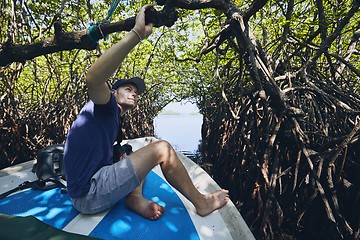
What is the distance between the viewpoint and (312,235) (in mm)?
2084

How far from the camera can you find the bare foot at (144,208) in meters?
1.36

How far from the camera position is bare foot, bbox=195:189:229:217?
149 cm

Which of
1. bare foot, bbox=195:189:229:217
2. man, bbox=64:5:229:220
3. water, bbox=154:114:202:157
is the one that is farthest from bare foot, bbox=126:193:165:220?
water, bbox=154:114:202:157

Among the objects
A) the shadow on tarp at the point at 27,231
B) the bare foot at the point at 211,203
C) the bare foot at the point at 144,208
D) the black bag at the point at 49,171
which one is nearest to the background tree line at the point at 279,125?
the bare foot at the point at 211,203

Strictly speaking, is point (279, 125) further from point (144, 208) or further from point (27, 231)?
point (27, 231)

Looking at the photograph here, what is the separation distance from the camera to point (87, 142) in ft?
4.05

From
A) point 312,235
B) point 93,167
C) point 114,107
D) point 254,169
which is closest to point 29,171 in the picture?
point 93,167

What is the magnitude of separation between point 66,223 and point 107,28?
1.22 meters

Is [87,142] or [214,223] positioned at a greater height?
[87,142]

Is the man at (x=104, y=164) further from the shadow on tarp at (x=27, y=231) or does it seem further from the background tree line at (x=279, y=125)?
the background tree line at (x=279, y=125)

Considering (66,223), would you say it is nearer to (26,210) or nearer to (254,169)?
(26,210)

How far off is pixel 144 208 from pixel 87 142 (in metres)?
0.51

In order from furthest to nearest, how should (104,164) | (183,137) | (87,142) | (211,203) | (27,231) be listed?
(183,137), (211,203), (104,164), (87,142), (27,231)

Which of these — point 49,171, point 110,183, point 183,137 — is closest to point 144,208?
point 110,183
